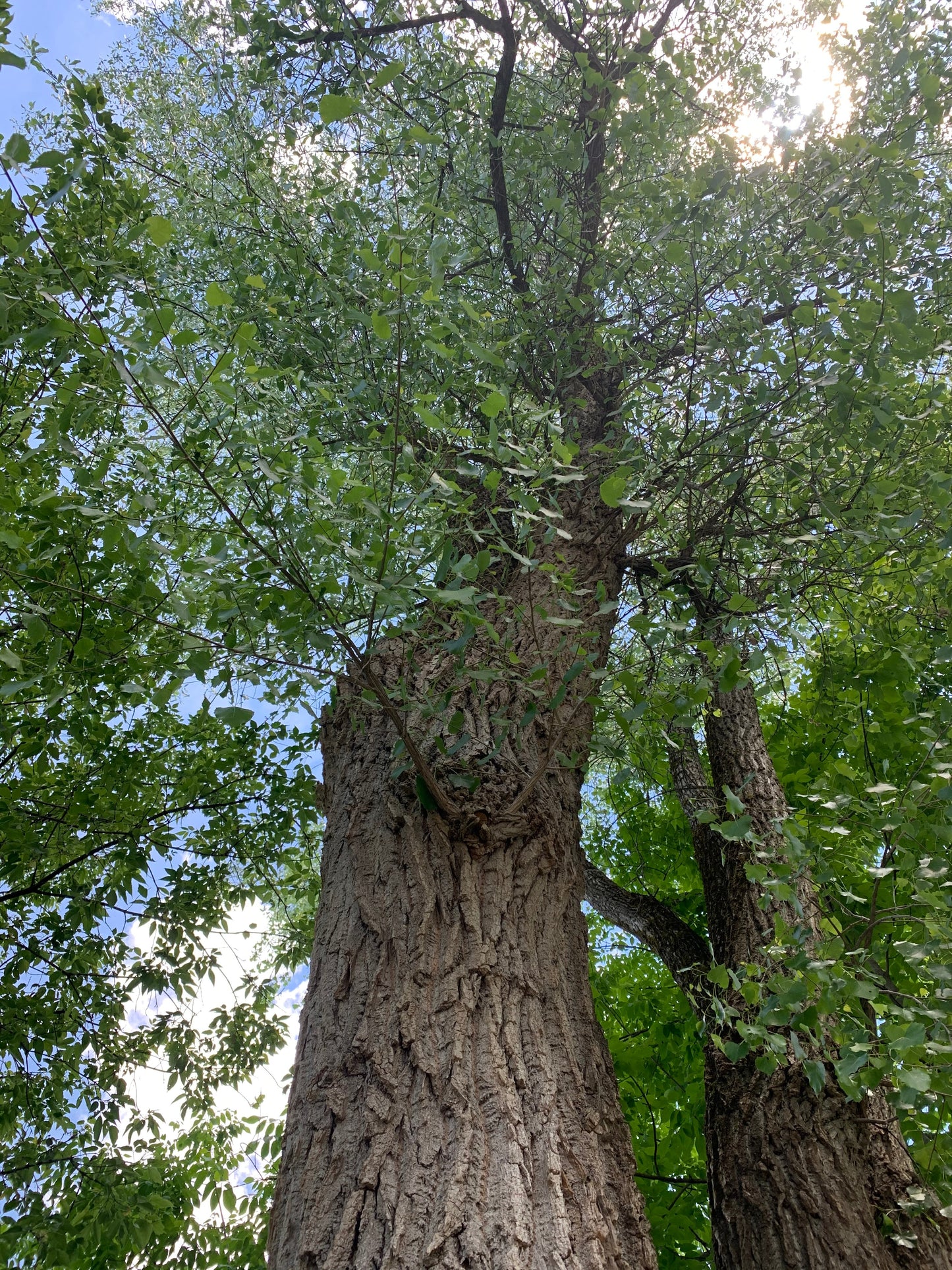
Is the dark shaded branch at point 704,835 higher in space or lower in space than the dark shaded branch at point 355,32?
lower

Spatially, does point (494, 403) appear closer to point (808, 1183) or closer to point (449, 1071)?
point (449, 1071)

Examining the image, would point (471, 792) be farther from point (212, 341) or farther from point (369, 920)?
point (212, 341)

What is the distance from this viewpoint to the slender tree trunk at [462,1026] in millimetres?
2039

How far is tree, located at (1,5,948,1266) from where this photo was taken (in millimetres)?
2270

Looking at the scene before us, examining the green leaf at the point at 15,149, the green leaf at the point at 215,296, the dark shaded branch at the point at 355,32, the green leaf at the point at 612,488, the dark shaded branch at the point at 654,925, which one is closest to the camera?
Answer: the green leaf at the point at 215,296

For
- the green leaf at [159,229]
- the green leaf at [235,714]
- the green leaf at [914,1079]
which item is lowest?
the green leaf at [914,1079]

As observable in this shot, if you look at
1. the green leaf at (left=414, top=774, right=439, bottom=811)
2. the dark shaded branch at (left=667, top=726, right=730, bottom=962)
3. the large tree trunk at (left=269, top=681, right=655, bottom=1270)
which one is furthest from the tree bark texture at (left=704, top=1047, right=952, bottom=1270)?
the green leaf at (left=414, top=774, right=439, bottom=811)

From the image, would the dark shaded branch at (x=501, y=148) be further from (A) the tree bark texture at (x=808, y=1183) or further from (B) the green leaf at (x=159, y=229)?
(A) the tree bark texture at (x=808, y=1183)

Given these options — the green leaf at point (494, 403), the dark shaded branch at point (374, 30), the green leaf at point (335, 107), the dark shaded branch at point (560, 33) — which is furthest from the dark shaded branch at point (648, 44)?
the green leaf at point (494, 403)

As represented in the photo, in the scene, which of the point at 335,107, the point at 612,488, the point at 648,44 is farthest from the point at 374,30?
the point at 612,488

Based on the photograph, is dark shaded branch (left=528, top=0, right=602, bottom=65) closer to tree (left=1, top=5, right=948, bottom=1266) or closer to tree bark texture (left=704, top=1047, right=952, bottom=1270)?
tree (left=1, top=5, right=948, bottom=1266)

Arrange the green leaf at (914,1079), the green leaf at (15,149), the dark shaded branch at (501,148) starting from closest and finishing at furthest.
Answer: the green leaf at (15,149)
the green leaf at (914,1079)
the dark shaded branch at (501,148)

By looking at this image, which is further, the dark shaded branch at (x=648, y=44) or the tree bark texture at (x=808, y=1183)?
the dark shaded branch at (x=648, y=44)

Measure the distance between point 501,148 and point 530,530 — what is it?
3239mm
